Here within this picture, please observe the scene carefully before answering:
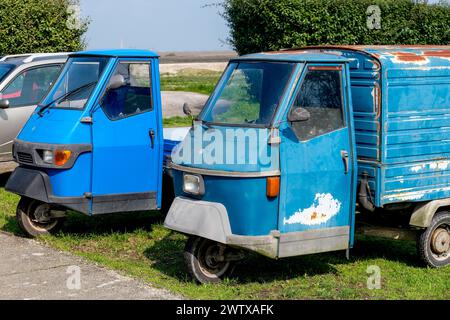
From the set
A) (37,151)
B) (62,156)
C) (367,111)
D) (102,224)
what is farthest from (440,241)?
(37,151)

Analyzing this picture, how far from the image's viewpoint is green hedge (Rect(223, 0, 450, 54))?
15008mm

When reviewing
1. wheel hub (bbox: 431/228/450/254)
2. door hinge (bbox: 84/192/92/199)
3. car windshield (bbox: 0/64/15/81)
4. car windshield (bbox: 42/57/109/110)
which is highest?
car windshield (bbox: 42/57/109/110)

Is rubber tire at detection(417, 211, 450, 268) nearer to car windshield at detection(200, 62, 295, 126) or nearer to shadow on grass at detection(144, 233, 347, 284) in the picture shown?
shadow on grass at detection(144, 233, 347, 284)

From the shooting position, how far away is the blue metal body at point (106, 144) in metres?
7.95

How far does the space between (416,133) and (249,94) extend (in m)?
1.64

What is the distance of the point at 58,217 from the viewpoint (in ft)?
28.0

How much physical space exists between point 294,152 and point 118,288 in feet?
6.37

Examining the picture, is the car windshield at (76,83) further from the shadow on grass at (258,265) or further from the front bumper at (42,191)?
the shadow on grass at (258,265)

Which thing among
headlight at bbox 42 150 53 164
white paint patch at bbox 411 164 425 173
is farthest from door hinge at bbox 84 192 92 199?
white paint patch at bbox 411 164 425 173

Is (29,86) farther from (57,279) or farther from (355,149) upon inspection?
(355,149)

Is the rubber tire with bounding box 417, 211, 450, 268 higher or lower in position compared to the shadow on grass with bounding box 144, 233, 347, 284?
higher

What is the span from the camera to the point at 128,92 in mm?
8391

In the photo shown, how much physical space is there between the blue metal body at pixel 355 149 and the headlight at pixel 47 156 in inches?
67.5

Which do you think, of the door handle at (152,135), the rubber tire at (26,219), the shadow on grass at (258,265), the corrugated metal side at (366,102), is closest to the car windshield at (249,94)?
the corrugated metal side at (366,102)
